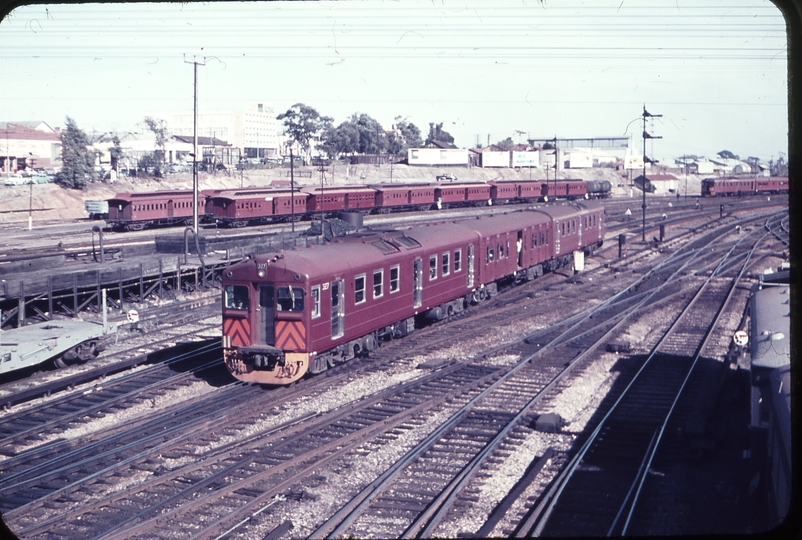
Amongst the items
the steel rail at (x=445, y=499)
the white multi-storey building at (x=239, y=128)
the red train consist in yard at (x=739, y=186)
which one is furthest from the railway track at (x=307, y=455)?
the white multi-storey building at (x=239, y=128)

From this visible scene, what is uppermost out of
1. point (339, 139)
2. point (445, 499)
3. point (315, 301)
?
point (339, 139)

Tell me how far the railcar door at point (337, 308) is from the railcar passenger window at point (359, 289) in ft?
2.17

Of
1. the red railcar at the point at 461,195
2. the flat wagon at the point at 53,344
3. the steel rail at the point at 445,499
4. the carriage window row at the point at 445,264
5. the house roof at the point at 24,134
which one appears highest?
the house roof at the point at 24,134

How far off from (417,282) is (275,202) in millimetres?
31740

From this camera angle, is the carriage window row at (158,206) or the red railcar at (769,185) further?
the red railcar at (769,185)

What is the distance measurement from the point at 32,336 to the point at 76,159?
5030 cm

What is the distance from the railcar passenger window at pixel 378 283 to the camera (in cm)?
1760

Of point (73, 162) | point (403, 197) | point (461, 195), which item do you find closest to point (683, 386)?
point (403, 197)

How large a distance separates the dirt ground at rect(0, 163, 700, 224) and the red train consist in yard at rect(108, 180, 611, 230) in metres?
6.91

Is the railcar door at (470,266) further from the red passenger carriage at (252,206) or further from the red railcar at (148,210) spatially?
the red railcar at (148,210)

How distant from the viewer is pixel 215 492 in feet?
33.5

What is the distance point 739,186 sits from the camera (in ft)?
Answer: 266

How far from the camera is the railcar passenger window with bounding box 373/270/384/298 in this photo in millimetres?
17597

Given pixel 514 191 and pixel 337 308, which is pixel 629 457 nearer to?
pixel 337 308
